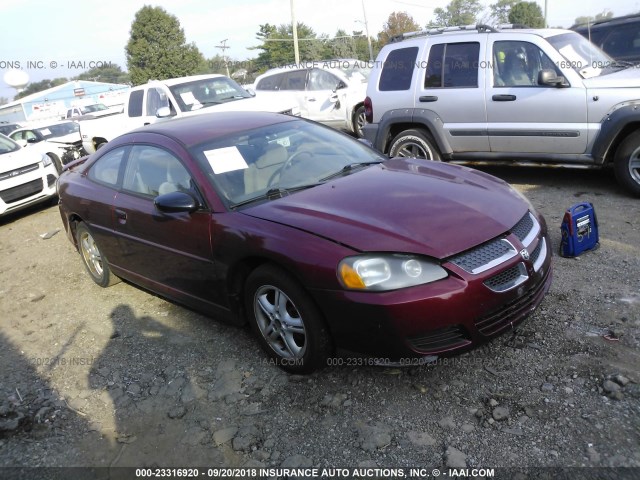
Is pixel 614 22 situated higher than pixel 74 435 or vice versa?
pixel 614 22

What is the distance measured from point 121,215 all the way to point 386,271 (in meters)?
2.55

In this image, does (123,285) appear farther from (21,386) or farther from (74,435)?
(74,435)

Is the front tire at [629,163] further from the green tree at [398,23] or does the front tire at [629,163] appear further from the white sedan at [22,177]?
the green tree at [398,23]

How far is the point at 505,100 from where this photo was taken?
643 cm

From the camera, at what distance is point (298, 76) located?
12492mm

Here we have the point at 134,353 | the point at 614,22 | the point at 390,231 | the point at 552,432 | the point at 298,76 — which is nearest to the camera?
the point at 552,432

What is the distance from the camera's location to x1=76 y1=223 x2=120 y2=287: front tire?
522cm

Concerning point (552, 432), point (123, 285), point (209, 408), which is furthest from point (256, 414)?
point (123, 285)

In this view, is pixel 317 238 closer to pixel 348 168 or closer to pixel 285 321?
pixel 285 321

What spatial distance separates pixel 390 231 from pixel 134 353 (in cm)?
226

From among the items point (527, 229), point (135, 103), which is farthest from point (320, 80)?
point (527, 229)

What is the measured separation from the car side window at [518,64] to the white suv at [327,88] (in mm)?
4843

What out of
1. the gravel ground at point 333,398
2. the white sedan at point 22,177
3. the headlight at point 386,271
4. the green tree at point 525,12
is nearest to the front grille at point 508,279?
the headlight at point 386,271

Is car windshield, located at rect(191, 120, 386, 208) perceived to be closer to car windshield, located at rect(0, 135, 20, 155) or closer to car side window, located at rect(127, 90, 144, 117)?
car windshield, located at rect(0, 135, 20, 155)
